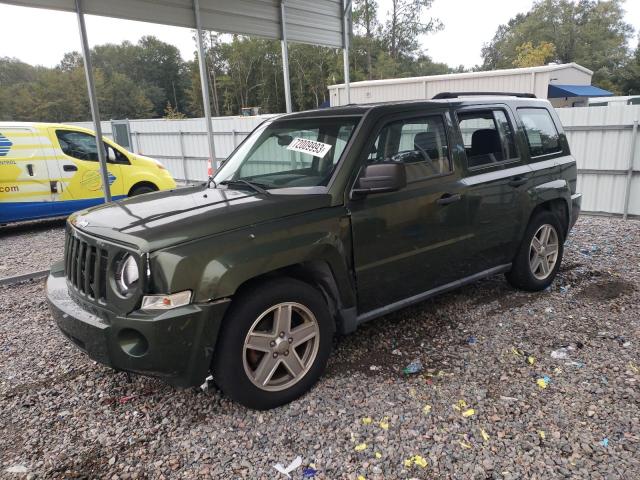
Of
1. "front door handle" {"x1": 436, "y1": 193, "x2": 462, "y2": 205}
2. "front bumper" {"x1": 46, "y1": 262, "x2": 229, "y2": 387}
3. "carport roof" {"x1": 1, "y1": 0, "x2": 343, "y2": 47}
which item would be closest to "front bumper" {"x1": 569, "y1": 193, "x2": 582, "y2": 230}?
"front door handle" {"x1": 436, "y1": 193, "x2": 462, "y2": 205}

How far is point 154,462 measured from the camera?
8.60ft

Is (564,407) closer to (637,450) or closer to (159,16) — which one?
(637,450)

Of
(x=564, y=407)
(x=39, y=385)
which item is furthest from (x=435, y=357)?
(x=39, y=385)

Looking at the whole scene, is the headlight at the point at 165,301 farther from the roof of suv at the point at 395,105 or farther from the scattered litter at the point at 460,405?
the roof of suv at the point at 395,105

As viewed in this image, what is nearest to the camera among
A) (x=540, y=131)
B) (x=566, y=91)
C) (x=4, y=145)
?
(x=540, y=131)

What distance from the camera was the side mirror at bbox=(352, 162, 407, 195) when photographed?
309cm

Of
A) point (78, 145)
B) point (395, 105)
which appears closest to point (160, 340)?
point (395, 105)

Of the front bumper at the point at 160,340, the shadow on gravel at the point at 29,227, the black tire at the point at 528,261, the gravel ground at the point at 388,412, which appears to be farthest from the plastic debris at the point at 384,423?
the shadow on gravel at the point at 29,227

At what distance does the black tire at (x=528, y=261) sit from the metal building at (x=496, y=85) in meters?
15.6

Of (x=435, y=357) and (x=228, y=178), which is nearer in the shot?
(x=435, y=357)

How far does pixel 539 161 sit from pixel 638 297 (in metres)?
1.66

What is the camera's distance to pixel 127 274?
270 cm

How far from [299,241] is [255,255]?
1.07ft

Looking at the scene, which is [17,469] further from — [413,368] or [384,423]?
[413,368]
